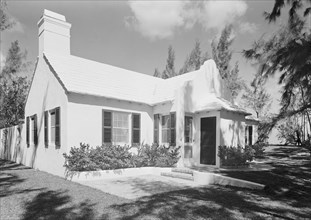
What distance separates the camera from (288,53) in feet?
17.6

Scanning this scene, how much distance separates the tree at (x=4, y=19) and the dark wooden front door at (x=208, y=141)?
485 inches

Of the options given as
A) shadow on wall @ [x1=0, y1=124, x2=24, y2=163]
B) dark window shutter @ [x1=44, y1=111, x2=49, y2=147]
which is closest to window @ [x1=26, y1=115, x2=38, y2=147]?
shadow on wall @ [x1=0, y1=124, x2=24, y2=163]

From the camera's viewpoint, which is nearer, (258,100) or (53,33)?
(53,33)

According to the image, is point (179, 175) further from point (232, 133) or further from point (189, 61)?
point (189, 61)

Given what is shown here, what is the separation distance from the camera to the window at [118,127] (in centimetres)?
1146

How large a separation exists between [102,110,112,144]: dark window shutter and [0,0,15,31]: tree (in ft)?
25.5

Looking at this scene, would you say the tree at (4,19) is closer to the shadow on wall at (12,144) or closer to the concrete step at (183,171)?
the shadow on wall at (12,144)

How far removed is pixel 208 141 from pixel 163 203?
715cm

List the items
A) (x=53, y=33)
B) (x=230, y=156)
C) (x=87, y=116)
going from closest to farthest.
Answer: (x=87, y=116) < (x=230, y=156) < (x=53, y=33)

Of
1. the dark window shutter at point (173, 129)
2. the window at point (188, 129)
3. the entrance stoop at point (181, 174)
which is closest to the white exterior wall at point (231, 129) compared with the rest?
the window at point (188, 129)

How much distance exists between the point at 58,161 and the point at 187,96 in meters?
7.44

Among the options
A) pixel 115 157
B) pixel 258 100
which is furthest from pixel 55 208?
pixel 258 100

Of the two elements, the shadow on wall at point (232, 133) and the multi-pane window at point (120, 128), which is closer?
the multi-pane window at point (120, 128)

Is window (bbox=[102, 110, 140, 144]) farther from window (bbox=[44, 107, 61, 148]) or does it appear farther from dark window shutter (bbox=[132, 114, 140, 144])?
window (bbox=[44, 107, 61, 148])
